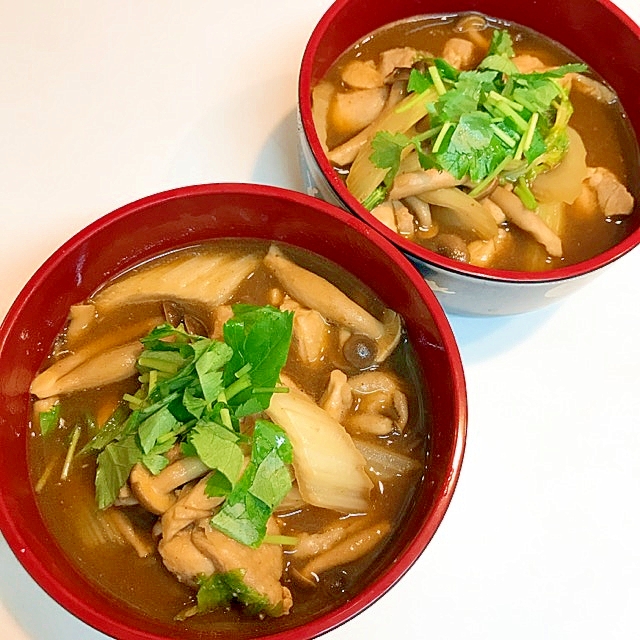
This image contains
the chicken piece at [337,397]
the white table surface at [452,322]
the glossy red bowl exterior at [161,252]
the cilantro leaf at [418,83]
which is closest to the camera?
the glossy red bowl exterior at [161,252]

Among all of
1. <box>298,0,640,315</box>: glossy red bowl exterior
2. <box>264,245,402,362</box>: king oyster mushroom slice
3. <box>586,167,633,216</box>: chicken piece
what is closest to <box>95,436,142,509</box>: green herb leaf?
<box>264,245,402,362</box>: king oyster mushroom slice

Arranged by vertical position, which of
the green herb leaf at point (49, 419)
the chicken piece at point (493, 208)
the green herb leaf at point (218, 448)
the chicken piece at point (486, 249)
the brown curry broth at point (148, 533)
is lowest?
the brown curry broth at point (148, 533)

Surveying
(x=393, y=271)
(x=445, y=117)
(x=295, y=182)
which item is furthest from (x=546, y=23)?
(x=393, y=271)

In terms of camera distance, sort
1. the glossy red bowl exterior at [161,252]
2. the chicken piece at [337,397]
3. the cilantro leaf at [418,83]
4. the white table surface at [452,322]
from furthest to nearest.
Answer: the cilantro leaf at [418,83]
the white table surface at [452,322]
the chicken piece at [337,397]
the glossy red bowl exterior at [161,252]

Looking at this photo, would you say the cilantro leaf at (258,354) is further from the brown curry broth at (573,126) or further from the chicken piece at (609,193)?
the chicken piece at (609,193)

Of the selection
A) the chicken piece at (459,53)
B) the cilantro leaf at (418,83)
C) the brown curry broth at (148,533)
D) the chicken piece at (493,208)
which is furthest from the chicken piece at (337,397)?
the chicken piece at (459,53)

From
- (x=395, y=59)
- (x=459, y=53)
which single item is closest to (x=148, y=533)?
(x=395, y=59)

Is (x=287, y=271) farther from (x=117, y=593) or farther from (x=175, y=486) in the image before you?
(x=117, y=593)
